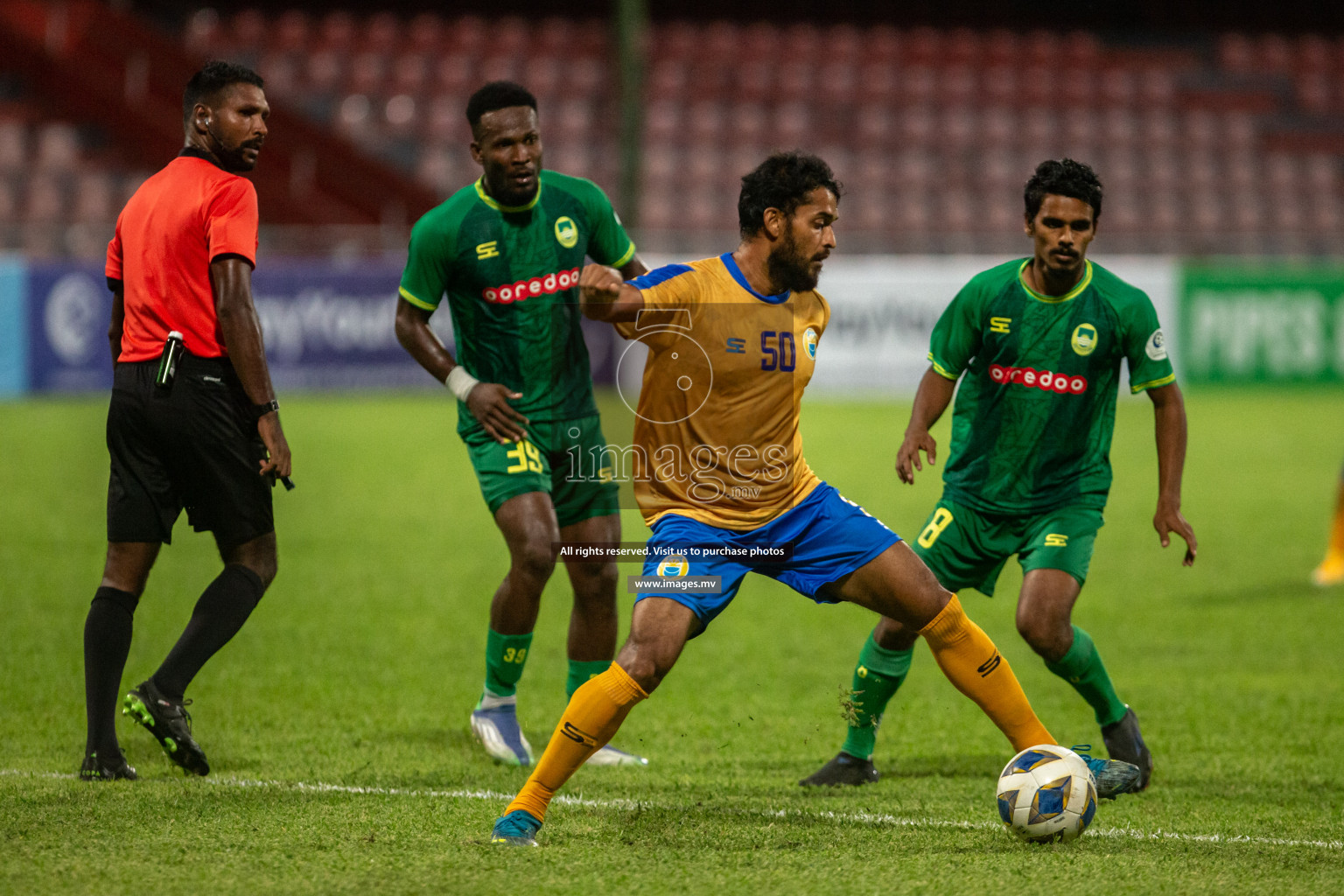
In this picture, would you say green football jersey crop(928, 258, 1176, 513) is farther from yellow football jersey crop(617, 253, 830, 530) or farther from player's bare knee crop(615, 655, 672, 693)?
player's bare knee crop(615, 655, 672, 693)

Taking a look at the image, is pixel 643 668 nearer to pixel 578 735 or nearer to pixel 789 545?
pixel 578 735

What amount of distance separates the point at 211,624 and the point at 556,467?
1.39m

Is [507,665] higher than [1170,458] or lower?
lower

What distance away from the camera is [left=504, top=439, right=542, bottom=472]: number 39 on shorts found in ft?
18.4

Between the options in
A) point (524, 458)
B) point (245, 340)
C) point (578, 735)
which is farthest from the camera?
point (524, 458)

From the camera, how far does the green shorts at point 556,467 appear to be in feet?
18.4

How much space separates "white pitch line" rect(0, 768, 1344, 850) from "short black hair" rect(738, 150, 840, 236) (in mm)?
1851

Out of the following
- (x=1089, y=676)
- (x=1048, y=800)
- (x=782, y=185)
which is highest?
(x=782, y=185)

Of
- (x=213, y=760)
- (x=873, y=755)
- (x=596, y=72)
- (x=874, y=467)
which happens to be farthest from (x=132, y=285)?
(x=596, y=72)

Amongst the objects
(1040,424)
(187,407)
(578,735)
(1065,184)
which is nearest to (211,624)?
(187,407)

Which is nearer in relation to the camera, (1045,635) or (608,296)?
(608,296)

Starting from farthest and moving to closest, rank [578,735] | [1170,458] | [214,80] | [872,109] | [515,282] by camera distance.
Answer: [872,109]
[515,282]
[1170,458]
[214,80]
[578,735]

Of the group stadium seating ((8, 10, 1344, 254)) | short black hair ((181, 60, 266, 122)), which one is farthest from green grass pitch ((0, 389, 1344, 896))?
stadium seating ((8, 10, 1344, 254))

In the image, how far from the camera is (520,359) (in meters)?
5.75
